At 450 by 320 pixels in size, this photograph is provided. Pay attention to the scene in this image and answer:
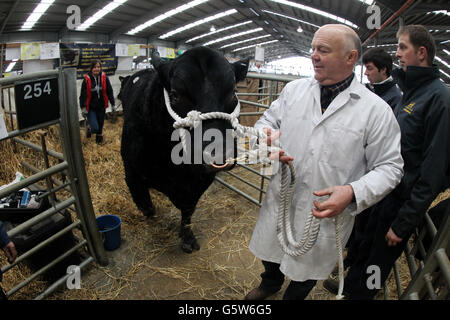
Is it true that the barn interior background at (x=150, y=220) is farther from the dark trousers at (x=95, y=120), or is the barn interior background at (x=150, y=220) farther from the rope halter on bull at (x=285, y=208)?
the rope halter on bull at (x=285, y=208)

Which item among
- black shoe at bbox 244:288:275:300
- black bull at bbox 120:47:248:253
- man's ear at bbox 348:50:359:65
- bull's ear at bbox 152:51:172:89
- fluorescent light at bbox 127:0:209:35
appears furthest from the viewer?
fluorescent light at bbox 127:0:209:35

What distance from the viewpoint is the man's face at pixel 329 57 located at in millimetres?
1451

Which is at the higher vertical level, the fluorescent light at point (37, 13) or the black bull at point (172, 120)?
the fluorescent light at point (37, 13)

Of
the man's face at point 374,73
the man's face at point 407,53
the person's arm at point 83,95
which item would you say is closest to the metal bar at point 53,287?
the man's face at point 407,53

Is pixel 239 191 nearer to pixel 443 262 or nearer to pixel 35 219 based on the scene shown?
pixel 35 219

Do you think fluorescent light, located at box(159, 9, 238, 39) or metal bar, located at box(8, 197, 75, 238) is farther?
fluorescent light, located at box(159, 9, 238, 39)

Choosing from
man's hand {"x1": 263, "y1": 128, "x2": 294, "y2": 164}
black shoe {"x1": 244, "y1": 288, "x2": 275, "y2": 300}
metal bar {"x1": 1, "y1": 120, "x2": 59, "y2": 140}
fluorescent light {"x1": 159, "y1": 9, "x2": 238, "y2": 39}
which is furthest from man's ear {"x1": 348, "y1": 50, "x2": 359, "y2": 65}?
fluorescent light {"x1": 159, "y1": 9, "x2": 238, "y2": 39}

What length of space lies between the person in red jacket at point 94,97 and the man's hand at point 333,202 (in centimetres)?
565

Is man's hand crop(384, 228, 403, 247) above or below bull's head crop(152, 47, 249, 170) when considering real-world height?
below

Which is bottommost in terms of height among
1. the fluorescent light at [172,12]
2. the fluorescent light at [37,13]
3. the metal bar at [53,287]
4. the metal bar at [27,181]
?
the metal bar at [53,287]

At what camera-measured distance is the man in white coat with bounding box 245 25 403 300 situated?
4.64ft

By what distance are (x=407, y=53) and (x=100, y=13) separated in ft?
55.1

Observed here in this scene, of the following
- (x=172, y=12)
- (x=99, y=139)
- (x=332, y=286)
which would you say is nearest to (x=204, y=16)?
(x=172, y=12)

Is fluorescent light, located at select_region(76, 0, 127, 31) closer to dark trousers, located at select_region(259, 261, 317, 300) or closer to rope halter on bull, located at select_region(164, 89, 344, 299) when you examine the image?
rope halter on bull, located at select_region(164, 89, 344, 299)
